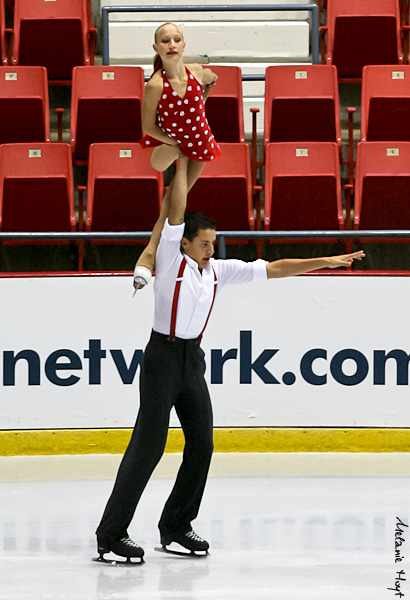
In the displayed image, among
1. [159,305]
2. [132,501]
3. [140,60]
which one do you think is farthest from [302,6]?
[132,501]

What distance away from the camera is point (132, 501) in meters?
3.75

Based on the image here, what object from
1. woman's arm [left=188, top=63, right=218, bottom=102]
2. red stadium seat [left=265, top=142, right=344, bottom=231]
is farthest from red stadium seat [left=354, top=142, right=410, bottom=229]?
woman's arm [left=188, top=63, right=218, bottom=102]

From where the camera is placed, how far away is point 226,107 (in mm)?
6805

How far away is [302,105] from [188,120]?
3.26 metres

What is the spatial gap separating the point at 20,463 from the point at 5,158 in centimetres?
214

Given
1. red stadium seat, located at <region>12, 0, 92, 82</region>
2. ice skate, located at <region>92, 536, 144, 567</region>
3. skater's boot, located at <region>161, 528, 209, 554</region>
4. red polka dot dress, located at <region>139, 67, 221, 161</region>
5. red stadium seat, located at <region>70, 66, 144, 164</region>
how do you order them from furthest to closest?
1. red stadium seat, located at <region>12, 0, 92, 82</region>
2. red stadium seat, located at <region>70, 66, 144, 164</region>
3. skater's boot, located at <region>161, 528, 209, 554</region>
4. ice skate, located at <region>92, 536, 144, 567</region>
5. red polka dot dress, located at <region>139, 67, 221, 161</region>

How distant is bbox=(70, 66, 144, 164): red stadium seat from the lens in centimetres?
672

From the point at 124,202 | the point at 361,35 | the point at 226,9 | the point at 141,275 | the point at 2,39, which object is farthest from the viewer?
the point at 226,9

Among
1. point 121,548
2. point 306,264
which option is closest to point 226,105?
point 306,264

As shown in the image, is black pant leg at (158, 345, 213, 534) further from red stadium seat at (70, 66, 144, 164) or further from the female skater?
red stadium seat at (70, 66, 144, 164)

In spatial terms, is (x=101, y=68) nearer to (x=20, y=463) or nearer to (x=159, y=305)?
(x=20, y=463)

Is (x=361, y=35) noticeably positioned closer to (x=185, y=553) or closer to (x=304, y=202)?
(x=304, y=202)

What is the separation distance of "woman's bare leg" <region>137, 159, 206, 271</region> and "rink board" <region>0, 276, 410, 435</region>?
1716mm


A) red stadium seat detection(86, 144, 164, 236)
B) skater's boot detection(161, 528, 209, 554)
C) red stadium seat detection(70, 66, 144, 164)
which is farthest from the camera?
red stadium seat detection(70, 66, 144, 164)
